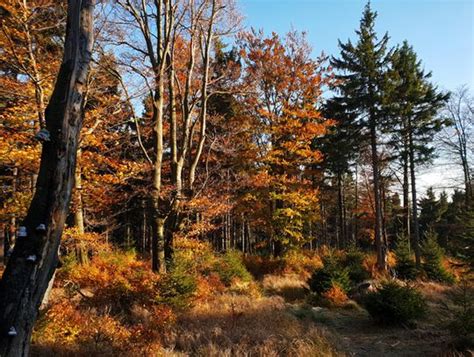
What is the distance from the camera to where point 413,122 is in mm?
20797

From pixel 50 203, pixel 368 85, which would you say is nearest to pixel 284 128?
pixel 368 85

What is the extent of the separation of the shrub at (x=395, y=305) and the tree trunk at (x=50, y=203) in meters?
8.31

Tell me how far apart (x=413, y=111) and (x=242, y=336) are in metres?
19.1

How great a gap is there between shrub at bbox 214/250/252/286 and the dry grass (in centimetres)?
506

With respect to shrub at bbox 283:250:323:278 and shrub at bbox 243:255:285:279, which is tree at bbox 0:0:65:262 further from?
shrub at bbox 283:250:323:278

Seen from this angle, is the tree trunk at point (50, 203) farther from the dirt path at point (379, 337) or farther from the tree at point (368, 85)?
the tree at point (368, 85)

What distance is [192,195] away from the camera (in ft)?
38.7

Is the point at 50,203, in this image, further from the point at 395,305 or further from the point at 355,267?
the point at 355,267

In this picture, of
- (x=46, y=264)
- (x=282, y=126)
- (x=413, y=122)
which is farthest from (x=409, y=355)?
(x=413, y=122)

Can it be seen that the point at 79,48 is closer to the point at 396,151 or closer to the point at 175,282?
the point at 175,282

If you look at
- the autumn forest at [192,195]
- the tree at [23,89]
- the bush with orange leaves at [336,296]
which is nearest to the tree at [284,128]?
the autumn forest at [192,195]

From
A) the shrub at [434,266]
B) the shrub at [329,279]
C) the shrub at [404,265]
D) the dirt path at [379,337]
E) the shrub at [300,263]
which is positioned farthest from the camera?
the shrub at [300,263]

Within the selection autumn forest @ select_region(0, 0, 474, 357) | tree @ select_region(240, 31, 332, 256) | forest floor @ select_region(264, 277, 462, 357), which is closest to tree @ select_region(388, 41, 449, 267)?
autumn forest @ select_region(0, 0, 474, 357)

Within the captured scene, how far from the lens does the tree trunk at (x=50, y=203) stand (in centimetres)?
312
